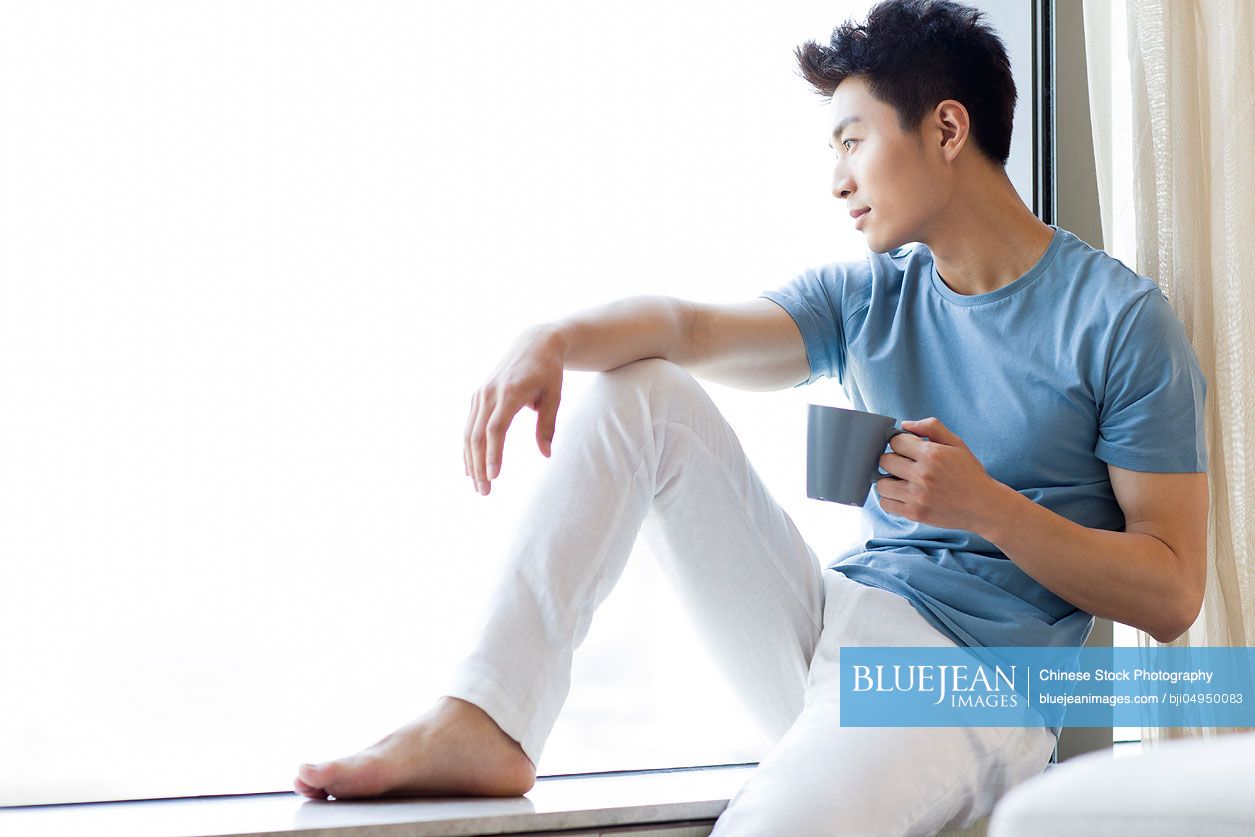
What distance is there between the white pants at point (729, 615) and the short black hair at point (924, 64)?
0.50 metres

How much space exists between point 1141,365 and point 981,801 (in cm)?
50

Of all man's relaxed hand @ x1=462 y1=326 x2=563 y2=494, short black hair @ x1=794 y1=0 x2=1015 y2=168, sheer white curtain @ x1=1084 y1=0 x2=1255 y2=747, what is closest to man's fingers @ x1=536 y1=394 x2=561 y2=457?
man's relaxed hand @ x1=462 y1=326 x2=563 y2=494

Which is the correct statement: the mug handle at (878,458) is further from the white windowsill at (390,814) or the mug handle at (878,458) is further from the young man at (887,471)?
the white windowsill at (390,814)

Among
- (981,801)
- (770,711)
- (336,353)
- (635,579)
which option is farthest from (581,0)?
(981,801)

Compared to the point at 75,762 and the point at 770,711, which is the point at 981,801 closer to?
the point at 770,711

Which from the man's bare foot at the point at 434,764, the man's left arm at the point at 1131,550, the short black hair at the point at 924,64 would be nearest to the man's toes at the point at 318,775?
the man's bare foot at the point at 434,764

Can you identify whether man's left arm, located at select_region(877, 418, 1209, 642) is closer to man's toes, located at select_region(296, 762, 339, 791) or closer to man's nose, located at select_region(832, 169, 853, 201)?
man's nose, located at select_region(832, 169, 853, 201)

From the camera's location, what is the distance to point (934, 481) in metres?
1.09

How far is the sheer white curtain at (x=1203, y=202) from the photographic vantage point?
55.0 inches

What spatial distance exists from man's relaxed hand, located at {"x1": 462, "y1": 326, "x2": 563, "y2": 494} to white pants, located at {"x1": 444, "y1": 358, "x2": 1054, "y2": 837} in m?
0.03

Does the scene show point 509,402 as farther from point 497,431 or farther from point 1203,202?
point 1203,202

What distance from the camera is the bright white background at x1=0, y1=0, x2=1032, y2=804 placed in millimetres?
1229

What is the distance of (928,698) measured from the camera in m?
1.11
